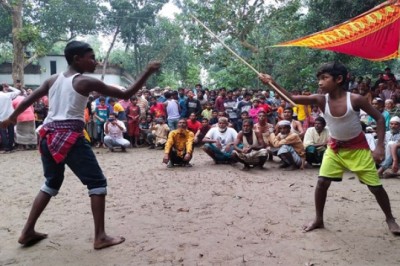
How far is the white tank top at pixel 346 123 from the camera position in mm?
3654

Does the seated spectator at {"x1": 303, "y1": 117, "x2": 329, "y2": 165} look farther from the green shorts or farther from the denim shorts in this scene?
the denim shorts

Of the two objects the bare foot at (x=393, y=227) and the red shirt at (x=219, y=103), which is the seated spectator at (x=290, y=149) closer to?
the bare foot at (x=393, y=227)

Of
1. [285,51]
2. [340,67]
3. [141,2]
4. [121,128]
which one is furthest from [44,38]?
[340,67]

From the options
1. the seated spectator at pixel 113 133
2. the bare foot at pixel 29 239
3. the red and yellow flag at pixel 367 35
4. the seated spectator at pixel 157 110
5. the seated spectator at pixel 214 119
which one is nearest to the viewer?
the bare foot at pixel 29 239

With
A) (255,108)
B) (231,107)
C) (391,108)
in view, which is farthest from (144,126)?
(391,108)

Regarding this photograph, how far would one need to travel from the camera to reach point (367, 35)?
824cm

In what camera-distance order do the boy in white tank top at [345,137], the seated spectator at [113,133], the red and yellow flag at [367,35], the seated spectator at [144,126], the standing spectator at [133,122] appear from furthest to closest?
the seated spectator at [144,126], the standing spectator at [133,122], the seated spectator at [113,133], the red and yellow flag at [367,35], the boy in white tank top at [345,137]

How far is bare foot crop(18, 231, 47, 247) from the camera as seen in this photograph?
3.54 metres

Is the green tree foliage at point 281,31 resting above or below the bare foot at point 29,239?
above

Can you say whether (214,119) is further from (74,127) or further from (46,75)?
(46,75)

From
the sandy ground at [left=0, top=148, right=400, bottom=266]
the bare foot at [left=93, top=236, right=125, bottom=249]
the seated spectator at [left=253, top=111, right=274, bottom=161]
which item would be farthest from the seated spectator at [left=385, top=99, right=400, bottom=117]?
the bare foot at [left=93, top=236, right=125, bottom=249]

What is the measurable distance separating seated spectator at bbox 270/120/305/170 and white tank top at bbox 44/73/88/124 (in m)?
5.06

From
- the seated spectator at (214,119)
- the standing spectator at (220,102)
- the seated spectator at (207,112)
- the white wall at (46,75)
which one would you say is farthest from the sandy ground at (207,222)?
the white wall at (46,75)

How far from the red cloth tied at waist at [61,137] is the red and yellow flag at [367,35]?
595 cm
